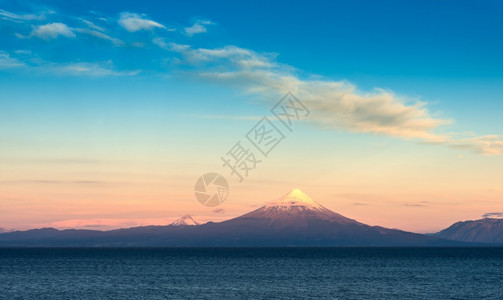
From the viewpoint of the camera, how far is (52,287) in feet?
309

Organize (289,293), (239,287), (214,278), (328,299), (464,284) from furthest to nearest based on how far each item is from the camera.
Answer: (214,278)
(464,284)
(239,287)
(289,293)
(328,299)

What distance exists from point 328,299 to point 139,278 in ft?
157

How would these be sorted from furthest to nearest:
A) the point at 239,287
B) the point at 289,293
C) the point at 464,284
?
the point at 464,284 → the point at 239,287 → the point at 289,293

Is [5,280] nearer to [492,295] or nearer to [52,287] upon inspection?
[52,287]

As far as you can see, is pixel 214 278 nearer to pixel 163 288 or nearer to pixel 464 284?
pixel 163 288

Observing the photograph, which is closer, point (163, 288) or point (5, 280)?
point (163, 288)

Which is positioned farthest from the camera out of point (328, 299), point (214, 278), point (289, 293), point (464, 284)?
point (214, 278)

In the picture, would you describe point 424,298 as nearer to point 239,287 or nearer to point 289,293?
point 289,293

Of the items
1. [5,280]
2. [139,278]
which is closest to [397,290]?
[139,278]

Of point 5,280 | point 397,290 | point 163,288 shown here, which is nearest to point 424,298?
point 397,290

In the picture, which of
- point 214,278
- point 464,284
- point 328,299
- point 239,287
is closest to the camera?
point 328,299

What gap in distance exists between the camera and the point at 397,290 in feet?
292

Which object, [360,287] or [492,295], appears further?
[360,287]

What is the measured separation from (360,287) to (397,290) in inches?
266
